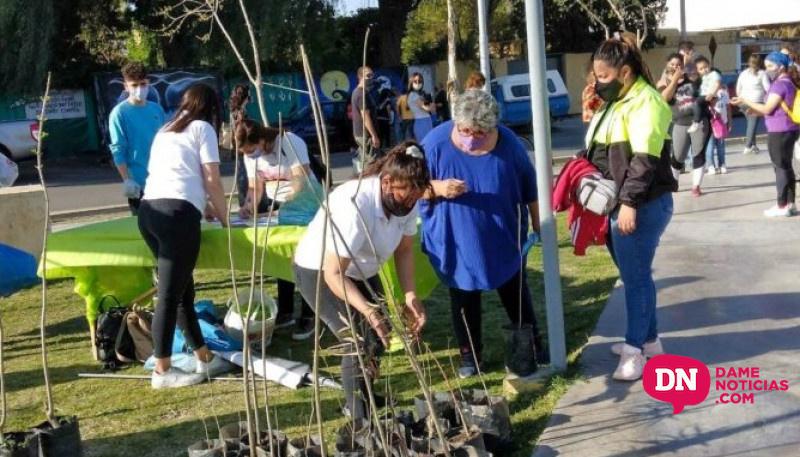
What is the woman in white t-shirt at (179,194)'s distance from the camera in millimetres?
5066

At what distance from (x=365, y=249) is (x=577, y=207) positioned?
1.22 m

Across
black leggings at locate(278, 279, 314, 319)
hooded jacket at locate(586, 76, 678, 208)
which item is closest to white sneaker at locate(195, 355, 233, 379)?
black leggings at locate(278, 279, 314, 319)

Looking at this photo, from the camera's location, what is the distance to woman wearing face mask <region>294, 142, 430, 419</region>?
4.17 m

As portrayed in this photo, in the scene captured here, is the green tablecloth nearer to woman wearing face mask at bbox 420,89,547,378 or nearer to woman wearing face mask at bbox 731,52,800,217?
woman wearing face mask at bbox 420,89,547,378

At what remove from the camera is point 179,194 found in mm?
5059

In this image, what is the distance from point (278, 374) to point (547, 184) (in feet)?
6.14

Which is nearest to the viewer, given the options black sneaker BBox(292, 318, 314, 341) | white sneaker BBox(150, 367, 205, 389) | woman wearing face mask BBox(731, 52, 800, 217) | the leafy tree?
white sneaker BBox(150, 367, 205, 389)

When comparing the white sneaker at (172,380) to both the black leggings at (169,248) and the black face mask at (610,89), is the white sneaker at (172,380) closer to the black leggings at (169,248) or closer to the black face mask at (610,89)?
the black leggings at (169,248)

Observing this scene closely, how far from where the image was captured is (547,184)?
15.8 ft

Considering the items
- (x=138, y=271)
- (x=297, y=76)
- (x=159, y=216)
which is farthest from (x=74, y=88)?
(x=159, y=216)

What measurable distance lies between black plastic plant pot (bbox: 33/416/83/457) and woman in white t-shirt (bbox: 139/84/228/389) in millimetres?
1077

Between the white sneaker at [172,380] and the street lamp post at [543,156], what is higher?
the street lamp post at [543,156]

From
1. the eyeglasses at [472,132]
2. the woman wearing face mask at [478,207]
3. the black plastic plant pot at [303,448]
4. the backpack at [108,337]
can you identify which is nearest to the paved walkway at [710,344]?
the woman wearing face mask at [478,207]

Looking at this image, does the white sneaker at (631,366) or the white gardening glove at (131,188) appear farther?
the white gardening glove at (131,188)
